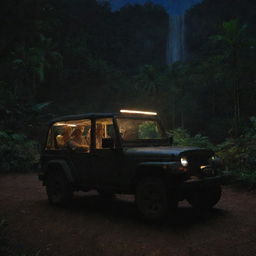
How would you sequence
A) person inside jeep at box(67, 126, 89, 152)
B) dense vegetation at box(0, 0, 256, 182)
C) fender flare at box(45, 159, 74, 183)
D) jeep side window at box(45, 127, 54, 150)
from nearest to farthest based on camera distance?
1. fender flare at box(45, 159, 74, 183)
2. person inside jeep at box(67, 126, 89, 152)
3. jeep side window at box(45, 127, 54, 150)
4. dense vegetation at box(0, 0, 256, 182)

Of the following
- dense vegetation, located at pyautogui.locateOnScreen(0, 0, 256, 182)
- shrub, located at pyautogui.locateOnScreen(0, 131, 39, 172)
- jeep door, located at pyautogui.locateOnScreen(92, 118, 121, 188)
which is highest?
dense vegetation, located at pyautogui.locateOnScreen(0, 0, 256, 182)

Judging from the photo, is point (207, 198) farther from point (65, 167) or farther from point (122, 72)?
point (122, 72)

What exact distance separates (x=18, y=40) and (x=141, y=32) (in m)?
90.0

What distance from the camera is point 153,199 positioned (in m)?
6.12

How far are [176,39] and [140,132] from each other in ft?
253

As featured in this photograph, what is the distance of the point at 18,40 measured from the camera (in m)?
4.84

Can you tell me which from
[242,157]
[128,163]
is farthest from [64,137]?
[242,157]

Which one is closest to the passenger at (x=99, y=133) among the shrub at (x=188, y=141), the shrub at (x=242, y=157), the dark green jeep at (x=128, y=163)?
the dark green jeep at (x=128, y=163)

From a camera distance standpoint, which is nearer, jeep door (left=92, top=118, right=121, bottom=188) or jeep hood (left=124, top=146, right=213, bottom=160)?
jeep hood (left=124, top=146, right=213, bottom=160)

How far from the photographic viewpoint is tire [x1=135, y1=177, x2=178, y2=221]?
19.4ft

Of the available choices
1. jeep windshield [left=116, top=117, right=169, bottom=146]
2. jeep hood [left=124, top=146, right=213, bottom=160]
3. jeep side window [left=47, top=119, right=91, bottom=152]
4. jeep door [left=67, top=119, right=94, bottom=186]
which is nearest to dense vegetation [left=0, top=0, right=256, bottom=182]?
jeep side window [left=47, top=119, right=91, bottom=152]

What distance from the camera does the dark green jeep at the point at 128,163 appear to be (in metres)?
5.98

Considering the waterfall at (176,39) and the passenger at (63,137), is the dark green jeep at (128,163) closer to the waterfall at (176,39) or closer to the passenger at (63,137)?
the passenger at (63,137)

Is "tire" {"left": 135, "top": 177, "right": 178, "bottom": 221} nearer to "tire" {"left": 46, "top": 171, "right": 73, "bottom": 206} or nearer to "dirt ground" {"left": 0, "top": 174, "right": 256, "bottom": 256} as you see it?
"dirt ground" {"left": 0, "top": 174, "right": 256, "bottom": 256}
